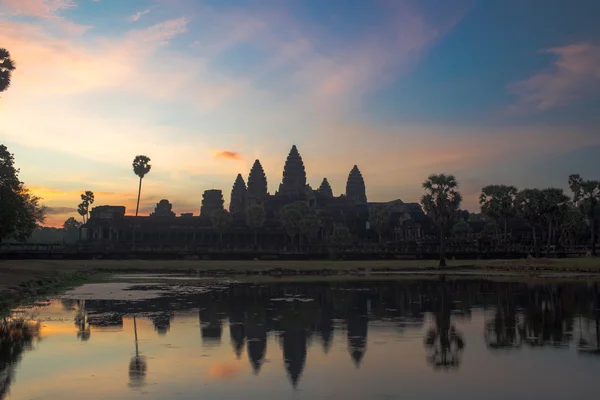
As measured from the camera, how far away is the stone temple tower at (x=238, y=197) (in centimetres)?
18925

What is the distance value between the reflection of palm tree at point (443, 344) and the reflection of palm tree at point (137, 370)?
620cm

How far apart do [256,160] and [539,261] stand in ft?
429

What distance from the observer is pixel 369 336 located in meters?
17.7

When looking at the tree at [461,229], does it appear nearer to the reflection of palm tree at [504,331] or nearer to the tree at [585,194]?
the tree at [585,194]

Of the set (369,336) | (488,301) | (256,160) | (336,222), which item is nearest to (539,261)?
(488,301)

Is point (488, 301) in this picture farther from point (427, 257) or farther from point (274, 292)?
point (427, 257)

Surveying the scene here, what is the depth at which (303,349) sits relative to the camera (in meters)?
15.5

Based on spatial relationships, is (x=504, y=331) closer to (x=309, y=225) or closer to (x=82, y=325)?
(x=82, y=325)

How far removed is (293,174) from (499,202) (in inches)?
3437

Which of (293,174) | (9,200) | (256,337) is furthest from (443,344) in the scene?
(293,174)

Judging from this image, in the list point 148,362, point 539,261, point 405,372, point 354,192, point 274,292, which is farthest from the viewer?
point 354,192

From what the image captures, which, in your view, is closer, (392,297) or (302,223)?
(392,297)

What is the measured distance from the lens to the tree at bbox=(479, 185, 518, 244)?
312 ft

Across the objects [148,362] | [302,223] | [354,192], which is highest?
[354,192]
